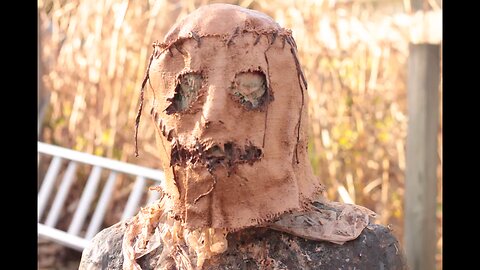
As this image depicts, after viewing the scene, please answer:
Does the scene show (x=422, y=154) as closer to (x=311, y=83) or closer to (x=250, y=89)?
(x=311, y=83)

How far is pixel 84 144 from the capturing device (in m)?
3.71

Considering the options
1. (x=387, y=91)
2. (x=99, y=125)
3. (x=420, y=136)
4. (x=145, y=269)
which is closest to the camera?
(x=145, y=269)

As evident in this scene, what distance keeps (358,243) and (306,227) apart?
10 cm

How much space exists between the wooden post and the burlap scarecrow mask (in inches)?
41.0

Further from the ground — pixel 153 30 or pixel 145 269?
pixel 153 30

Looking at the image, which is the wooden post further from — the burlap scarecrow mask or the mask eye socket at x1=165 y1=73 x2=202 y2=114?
the mask eye socket at x1=165 y1=73 x2=202 y2=114

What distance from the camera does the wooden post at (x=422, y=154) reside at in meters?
2.22

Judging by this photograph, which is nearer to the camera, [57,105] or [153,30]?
[153,30]

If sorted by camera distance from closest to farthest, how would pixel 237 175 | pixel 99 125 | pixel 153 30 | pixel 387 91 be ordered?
1. pixel 237 175
2. pixel 387 91
3. pixel 153 30
4. pixel 99 125

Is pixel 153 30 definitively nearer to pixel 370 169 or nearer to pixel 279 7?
pixel 279 7

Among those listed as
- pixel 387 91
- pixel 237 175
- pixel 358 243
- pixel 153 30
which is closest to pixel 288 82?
pixel 237 175

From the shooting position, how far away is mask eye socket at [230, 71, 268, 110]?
1221 mm

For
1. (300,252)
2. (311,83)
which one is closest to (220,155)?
(300,252)

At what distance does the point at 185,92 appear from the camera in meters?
1.25
